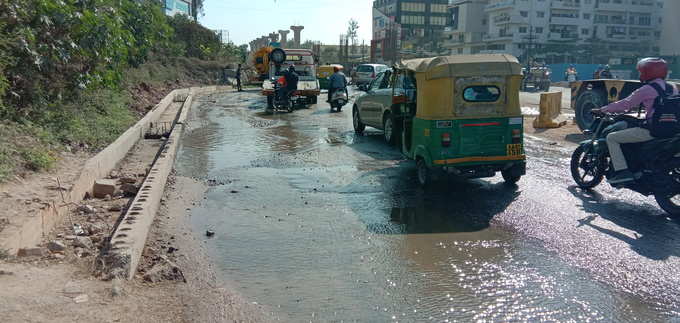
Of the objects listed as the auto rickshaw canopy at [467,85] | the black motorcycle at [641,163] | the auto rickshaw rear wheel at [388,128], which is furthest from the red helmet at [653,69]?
the auto rickshaw rear wheel at [388,128]

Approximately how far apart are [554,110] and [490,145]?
27.9 ft

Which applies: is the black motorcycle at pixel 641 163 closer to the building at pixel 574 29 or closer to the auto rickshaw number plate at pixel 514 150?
the auto rickshaw number plate at pixel 514 150

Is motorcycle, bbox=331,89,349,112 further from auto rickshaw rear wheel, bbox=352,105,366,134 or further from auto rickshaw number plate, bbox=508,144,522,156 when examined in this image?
auto rickshaw number plate, bbox=508,144,522,156

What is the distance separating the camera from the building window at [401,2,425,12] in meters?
122

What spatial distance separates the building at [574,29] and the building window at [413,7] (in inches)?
1202

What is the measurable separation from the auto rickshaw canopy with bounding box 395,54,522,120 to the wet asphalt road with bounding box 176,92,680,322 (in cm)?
117

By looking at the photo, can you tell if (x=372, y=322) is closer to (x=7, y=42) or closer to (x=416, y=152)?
(x=416, y=152)

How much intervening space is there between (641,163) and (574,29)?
90.7 meters

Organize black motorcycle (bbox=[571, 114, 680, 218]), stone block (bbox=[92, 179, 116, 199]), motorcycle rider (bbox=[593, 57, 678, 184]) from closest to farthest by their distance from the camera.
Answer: black motorcycle (bbox=[571, 114, 680, 218]) → motorcycle rider (bbox=[593, 57, 678, 184]) → stone block (bbox=[92, 179, 116, 199])

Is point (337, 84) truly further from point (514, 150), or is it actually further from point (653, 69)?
point (653, 69)

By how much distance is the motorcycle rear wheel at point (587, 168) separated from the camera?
25.6 feet

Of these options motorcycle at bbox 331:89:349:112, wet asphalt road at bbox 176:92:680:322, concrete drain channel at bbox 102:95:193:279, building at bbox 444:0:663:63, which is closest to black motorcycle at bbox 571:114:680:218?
wet asphalt road at bbox 176:92:680:322

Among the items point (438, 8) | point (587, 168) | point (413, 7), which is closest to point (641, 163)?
point (587, 168)

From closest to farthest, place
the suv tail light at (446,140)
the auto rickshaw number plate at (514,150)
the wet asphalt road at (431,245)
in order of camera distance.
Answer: the wet asphalt road at (431,245)
the suv tail light at (446,140)
the auto rickshaw number plate at (514,150)
